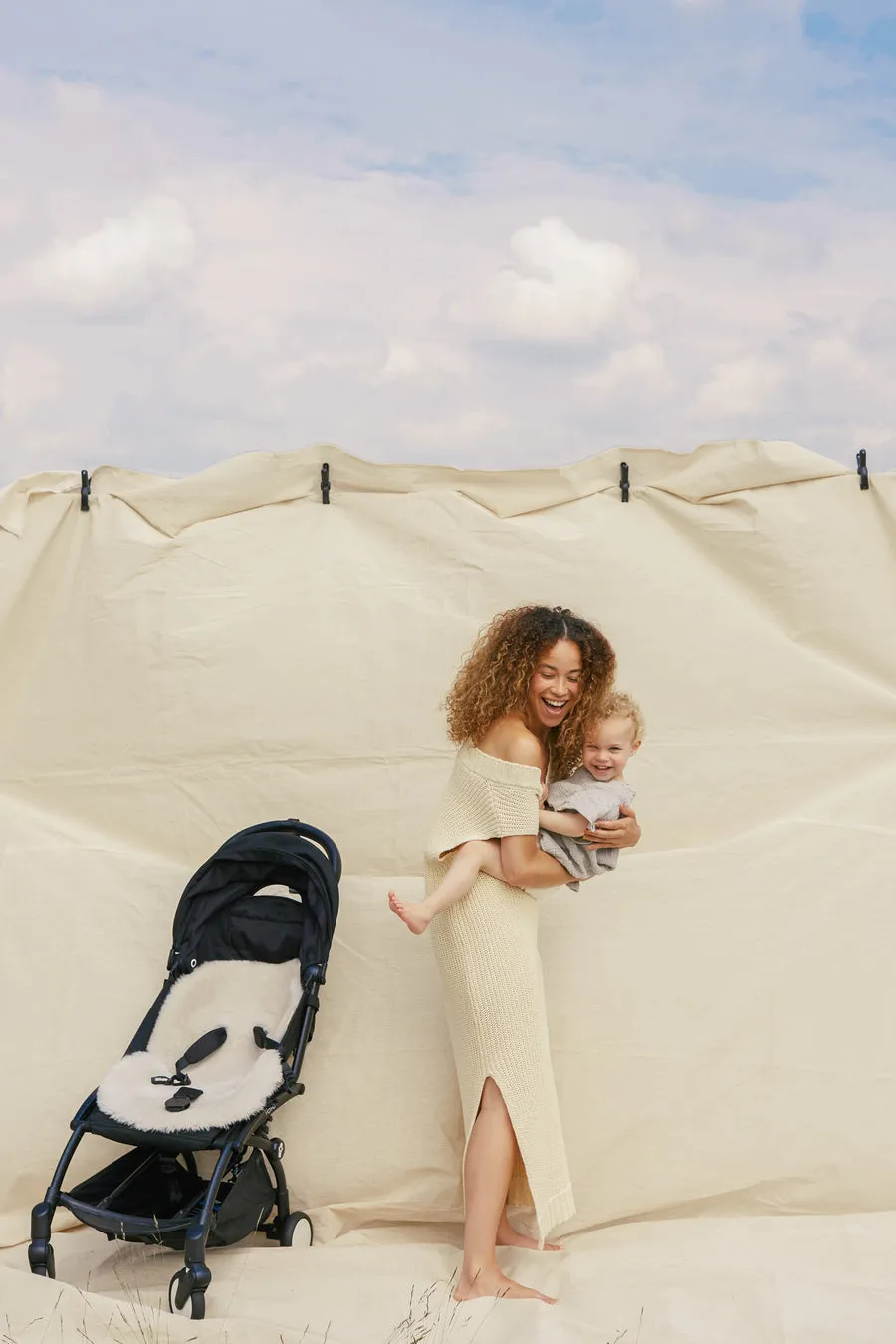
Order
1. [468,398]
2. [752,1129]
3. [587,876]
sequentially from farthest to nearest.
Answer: [468,398] < [752,1129] < [587,876]

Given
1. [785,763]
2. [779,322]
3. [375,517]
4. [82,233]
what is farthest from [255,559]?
[779,322]

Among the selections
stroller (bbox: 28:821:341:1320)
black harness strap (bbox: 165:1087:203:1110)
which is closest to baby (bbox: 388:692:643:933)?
stroller (bbox: 28:821:341:1320)

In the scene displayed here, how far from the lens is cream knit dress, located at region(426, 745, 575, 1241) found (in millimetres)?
2572

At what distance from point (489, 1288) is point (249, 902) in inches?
43.4

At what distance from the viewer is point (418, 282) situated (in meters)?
4.08

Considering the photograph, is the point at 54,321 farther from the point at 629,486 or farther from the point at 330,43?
the point at 629,486

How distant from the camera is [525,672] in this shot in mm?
2617

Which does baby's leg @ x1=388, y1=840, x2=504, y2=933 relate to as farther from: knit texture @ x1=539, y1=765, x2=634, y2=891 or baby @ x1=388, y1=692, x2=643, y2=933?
knit texture @ x1=539, y1=765, x2=634, y2=891

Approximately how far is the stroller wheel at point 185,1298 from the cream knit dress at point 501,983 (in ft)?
2.19

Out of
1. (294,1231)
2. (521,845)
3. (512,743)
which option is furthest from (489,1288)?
(512,743)

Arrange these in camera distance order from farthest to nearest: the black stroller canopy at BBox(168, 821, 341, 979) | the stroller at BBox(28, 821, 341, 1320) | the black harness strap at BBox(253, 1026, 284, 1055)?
the black stroller canopy at BBox(168, 821, 341, 979) < the black harness strap at BBox(253, 1026, 284, 1055) < the stroller at BBox(28, 821, 341, 1320)

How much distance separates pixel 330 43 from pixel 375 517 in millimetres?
1710

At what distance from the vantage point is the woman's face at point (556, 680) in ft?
8.54

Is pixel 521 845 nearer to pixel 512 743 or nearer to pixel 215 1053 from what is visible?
pixel 512 743
